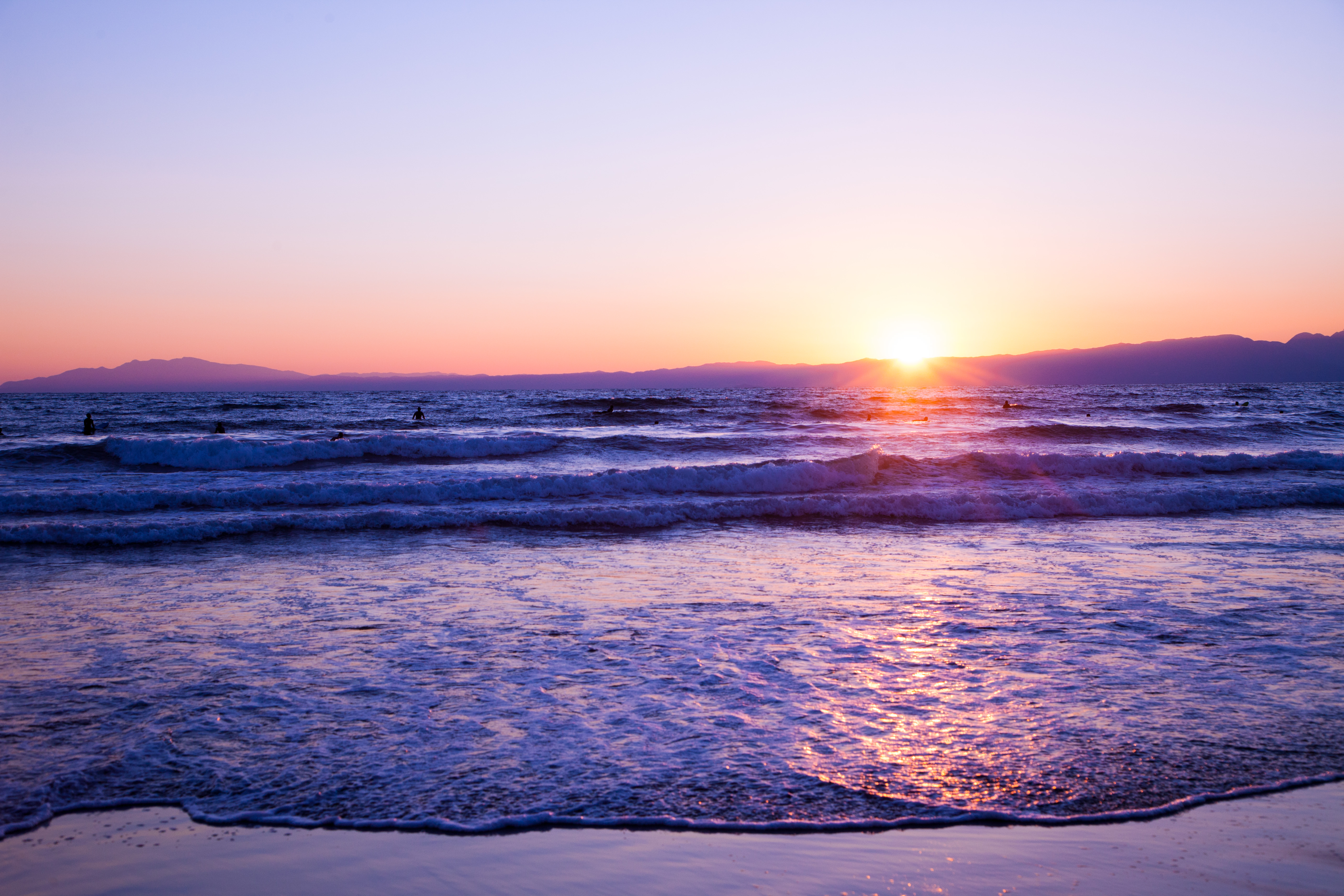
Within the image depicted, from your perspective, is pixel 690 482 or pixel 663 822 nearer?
pixel 663 822

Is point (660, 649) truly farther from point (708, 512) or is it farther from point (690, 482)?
point (690, 482)

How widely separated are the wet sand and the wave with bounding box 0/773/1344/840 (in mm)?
37

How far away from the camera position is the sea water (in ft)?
12.6

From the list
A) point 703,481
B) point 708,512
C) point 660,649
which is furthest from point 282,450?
point 660,649

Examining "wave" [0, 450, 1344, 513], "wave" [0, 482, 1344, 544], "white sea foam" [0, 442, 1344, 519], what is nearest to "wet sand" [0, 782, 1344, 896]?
"wave" [0, 482, 1344, 544]

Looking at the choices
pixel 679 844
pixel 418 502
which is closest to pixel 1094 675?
pixel 679 844

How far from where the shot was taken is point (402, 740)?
434cm

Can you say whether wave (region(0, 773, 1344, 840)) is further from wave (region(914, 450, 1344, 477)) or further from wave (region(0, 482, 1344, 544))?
wave (region(914, 450, 1344, 477))

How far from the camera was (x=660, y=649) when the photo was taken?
596cm

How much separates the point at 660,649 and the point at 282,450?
19.2 metres

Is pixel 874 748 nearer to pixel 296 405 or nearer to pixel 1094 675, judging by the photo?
pixel 1094 675

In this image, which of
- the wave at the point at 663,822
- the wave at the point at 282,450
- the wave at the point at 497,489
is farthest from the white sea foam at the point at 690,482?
the wave at the point at 663,822

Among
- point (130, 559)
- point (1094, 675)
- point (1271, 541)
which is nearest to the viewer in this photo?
point (1094, 675)

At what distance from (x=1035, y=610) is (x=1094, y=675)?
1.77 m
